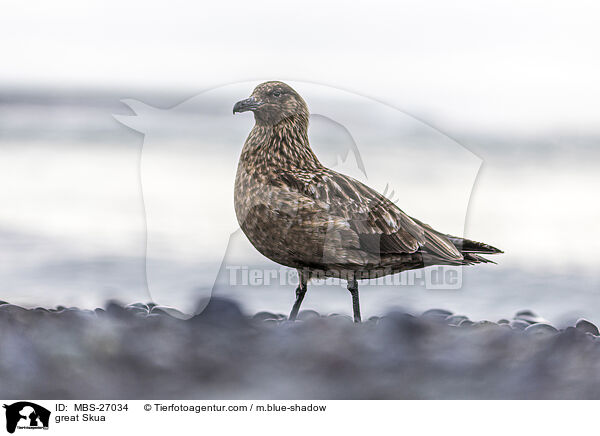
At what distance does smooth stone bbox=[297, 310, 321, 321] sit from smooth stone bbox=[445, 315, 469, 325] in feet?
1.75

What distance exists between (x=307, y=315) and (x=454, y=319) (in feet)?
1.98

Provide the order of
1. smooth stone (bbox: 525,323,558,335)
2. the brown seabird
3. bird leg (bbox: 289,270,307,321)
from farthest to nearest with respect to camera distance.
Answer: smooth stone (bbox: 525,323,558,335) → bird leg (bbox: 289,270,307,321) → the brown seabird

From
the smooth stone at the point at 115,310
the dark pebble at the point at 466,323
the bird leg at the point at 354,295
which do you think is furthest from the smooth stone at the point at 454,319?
the smooth stone at the point at 115,310

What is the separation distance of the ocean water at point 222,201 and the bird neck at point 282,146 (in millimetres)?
53

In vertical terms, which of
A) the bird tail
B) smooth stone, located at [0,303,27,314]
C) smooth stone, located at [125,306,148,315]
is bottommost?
smooth stone, located at [0,303,27,314]

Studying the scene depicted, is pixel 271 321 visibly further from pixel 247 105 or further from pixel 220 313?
pixel 247 105

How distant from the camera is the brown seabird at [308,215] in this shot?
2699 mm

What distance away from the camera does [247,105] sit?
9.00 feet

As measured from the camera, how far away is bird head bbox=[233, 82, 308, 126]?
276cm

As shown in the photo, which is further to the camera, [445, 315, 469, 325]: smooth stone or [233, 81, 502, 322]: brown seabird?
[445, 315, 469, 325]: smooth stone

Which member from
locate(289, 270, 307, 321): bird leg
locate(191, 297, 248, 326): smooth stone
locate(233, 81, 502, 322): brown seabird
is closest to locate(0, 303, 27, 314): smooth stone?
locate(191, 297, 248, 326): smooth stone

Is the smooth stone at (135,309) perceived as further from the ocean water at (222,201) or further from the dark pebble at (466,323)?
the dark pebble at (466,323)

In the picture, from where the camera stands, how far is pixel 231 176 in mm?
2873
